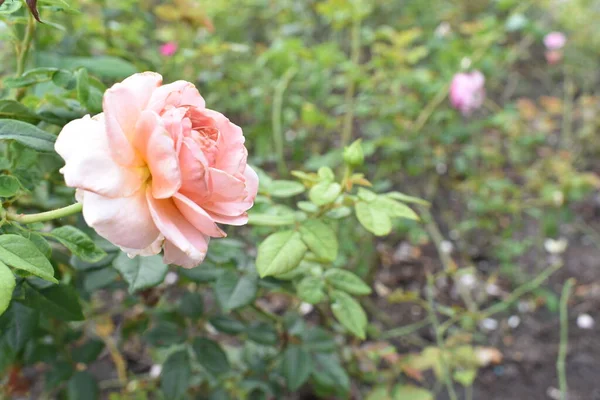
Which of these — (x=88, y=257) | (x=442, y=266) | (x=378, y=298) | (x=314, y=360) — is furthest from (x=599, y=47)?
(x=88, y=257)

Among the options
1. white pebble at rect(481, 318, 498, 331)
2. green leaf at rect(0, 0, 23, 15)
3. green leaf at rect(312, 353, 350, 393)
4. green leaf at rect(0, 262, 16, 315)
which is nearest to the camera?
green leaf at rect(0, 262, 16, 315)

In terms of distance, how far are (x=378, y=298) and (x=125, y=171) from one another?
1623 millimetres

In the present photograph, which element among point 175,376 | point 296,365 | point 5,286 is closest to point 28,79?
point 5,286

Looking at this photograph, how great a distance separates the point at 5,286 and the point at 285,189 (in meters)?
0.43

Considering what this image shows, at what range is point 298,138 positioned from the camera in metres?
1.64

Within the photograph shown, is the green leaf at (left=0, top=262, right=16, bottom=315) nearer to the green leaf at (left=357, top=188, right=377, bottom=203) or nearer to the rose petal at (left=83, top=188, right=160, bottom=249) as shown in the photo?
the rose petal at (left=83, top=188, right=160, bottom=249)

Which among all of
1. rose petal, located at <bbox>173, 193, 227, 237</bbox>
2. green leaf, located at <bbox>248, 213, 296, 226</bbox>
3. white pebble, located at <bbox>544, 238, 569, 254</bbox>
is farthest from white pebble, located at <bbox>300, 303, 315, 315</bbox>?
rose petal, located at <bbox>173, 193, 227, 237</bbox>

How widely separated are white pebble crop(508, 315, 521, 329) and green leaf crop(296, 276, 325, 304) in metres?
1.38

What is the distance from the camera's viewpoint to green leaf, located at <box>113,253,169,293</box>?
0.66 metres

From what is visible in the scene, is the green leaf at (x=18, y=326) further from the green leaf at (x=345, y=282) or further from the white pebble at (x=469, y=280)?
the white pebble at (x=469, y=280)

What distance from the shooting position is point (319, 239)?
0.69 meters

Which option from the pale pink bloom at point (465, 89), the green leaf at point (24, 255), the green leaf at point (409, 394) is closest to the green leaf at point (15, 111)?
the green leaf at point (24, 255)

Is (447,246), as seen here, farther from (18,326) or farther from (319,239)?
(18,326)

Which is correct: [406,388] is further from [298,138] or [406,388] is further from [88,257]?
[88,257]
